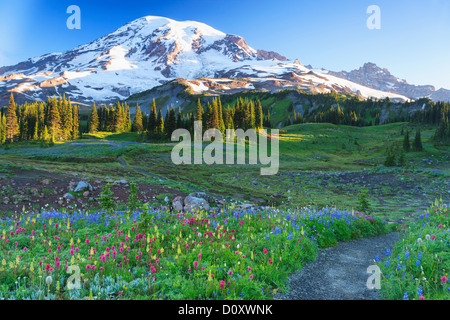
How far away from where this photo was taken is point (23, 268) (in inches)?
196

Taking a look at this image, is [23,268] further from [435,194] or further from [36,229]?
[435,194]

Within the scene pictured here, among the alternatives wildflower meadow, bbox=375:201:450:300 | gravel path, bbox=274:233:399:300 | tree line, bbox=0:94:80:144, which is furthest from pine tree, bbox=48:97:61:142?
wildflower meadow, bbox=375:201:450:300

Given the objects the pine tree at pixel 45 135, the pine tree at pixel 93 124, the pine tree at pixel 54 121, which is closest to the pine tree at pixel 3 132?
the pine tree at pixel 45 135

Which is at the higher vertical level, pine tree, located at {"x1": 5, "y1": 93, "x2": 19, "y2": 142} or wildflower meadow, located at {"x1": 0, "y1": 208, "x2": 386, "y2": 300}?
pine tree, located at {"x1": 5, "y1": 93, "x2": 19, "y2": 142}

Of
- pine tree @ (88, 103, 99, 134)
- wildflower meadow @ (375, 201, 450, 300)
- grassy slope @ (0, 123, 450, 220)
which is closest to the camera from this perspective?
wildflower meadow @ (375, 201, 450, 300)

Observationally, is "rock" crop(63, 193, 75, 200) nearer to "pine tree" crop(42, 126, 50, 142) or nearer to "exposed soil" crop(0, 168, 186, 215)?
"exposed soil" crop(0, 168, 186, 215)

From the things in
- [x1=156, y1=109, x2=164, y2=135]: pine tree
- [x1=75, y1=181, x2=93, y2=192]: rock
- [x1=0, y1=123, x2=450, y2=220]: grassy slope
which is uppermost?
[x1=156, y1=109, x2=164, y2=135]: pine tree

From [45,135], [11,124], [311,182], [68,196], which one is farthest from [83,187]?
[11,124]

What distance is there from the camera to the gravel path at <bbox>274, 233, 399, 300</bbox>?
16.1 ft

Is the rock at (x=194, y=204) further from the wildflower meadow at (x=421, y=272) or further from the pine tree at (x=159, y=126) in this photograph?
the pine tree at (x=159, y=126)

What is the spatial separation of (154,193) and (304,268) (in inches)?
567

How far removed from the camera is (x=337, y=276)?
19.1 ft

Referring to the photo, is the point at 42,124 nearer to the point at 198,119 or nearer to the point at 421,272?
the point at 198,119

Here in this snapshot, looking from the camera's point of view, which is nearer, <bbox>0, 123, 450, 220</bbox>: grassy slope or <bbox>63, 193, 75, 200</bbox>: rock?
<bbox>63, 193, 75, 200</bbox>: rock
